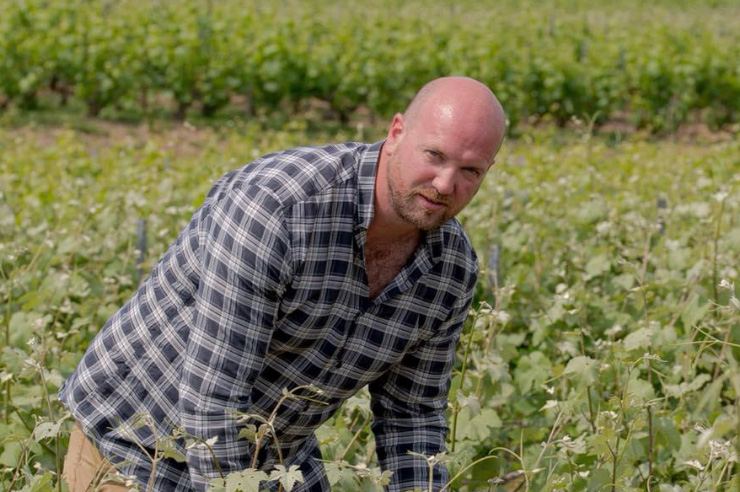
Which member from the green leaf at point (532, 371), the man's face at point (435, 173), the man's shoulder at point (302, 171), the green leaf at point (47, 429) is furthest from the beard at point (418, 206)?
the green leaf at point (532, 371)

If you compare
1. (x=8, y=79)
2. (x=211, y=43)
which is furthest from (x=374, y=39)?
(x=8, y=79)

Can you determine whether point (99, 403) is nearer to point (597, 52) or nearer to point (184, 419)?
point (184, 419)

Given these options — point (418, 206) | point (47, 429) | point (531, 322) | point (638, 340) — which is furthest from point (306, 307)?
point (531, 322)

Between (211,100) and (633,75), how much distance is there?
4.99 metres

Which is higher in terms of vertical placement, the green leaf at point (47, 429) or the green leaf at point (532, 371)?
the green leaf at point (47, 429)

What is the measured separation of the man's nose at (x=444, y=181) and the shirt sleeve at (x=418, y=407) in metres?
0.48

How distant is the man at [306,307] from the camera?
7.56 ft

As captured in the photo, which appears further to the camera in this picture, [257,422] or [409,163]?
[257,422]

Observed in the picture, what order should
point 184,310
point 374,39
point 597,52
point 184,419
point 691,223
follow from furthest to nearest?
point 597,52 → point 374,39 → point 691,223 → point 184,310 → point 184,419

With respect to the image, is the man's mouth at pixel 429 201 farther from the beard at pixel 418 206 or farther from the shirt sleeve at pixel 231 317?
the shirt sleeve at pixel 231 317

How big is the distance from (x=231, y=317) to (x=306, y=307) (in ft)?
0.75

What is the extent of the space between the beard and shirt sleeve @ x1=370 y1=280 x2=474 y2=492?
423 millimetres

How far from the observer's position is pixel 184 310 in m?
2.49

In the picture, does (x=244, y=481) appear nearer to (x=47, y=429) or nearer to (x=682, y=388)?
(x=47, y=429)
